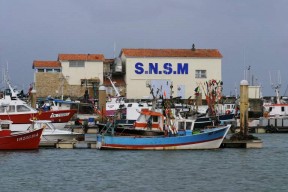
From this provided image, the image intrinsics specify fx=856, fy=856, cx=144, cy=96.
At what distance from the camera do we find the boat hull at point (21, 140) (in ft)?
151

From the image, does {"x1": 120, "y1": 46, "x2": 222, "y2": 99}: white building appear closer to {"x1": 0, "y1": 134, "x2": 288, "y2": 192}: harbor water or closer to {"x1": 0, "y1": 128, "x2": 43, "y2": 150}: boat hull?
{"x1": 0, "y1": 134, "x2": 288, "y2": 192}: harbor water

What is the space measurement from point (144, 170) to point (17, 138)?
953 centimetres

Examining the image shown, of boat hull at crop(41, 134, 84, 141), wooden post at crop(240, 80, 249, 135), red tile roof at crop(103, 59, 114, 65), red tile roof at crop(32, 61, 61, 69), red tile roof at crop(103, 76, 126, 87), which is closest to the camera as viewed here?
wooden post at crop(240, 80, 249, 135)

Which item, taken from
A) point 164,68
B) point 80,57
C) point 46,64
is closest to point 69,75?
point 80,57

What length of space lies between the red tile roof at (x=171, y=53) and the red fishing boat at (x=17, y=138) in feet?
140

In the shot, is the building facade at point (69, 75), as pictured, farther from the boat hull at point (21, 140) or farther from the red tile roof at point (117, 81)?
the boat hull at point (21, 140)

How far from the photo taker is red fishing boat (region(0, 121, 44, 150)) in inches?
1810

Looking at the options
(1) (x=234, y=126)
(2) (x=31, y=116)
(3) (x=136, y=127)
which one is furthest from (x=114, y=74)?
(3) (x=136, y=127)

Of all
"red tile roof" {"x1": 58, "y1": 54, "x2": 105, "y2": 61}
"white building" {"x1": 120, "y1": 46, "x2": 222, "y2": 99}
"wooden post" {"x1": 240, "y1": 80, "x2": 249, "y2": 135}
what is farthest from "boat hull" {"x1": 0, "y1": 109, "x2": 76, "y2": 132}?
"red tile roof" {"x1": 58, "y1": 54, "x2": 105, "y2": 61}

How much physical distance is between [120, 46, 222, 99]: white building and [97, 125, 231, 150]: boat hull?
1592 inches

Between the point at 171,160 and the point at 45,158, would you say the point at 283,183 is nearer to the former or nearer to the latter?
the point at 171,160

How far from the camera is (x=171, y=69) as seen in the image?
8869 cm

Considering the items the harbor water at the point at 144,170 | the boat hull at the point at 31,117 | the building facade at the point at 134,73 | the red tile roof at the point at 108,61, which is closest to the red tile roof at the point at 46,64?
the building facade at the point at 134,73

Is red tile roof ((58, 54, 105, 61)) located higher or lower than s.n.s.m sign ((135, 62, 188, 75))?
higher
